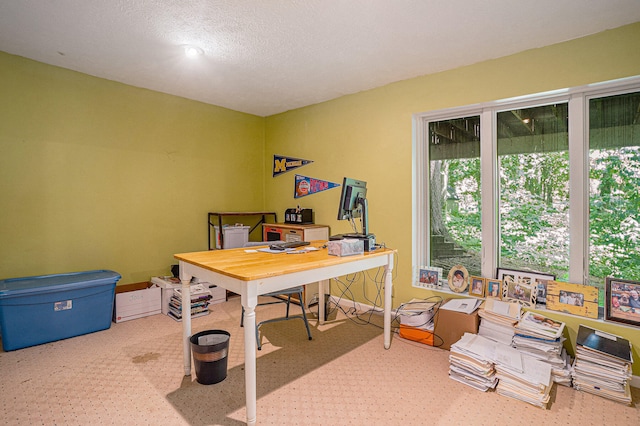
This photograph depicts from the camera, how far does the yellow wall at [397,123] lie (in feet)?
7.83

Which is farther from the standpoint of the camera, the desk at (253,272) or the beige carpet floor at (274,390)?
the beige carpet floor at (274,390)

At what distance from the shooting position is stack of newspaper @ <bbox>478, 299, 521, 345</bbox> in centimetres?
246

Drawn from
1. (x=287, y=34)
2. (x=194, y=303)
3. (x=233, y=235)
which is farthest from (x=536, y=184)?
(x=194, y=303)

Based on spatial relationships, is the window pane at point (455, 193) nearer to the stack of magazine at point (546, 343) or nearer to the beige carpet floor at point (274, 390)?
the stack of magazine at point (546, 343)

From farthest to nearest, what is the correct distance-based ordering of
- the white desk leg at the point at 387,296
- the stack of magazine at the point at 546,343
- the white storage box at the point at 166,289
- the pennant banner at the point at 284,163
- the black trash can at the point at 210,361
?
1. the pennant banner at the point at 284,163
2. the white storage box at the point at 166,289
3. the white desk leg at the point at 387,296
4. the stack of magazine at the point at 546,343
5. the black trash can at the point at 210,361

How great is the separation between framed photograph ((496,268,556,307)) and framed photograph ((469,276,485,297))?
0.16 meters

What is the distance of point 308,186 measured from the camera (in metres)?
4.27

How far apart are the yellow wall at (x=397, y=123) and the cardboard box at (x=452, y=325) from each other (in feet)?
1.53

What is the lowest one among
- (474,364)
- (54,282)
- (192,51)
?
(474,364)

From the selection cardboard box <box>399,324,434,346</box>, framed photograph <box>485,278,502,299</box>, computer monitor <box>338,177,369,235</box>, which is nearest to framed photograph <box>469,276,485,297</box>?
framed photograph <box>485,278,502,299</box>

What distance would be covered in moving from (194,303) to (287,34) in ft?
8.89

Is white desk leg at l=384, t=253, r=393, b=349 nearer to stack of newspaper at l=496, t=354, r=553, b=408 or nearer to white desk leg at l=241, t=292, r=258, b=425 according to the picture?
stack of newspaper at l=496, t=354, r=553, b=408

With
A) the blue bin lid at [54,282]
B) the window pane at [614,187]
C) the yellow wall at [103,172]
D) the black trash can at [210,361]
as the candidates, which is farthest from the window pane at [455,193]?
the blue bin lid at [54,282]

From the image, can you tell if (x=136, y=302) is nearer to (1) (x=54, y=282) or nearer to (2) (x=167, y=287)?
(2) (x=167, y=287)
